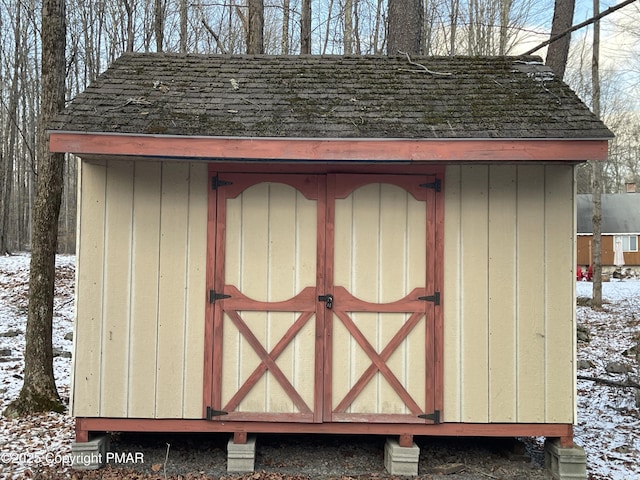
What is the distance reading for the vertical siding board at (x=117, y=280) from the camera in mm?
4559

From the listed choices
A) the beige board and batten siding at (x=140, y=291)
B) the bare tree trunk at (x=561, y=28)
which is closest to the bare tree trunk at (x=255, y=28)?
the bare tree trunk at (x=561, y=28)

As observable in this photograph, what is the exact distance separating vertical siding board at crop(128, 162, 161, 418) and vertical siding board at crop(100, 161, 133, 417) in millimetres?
53

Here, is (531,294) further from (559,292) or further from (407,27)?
(407,27)

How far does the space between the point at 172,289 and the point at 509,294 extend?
293 centimetres

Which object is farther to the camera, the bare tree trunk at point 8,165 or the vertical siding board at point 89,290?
the bare tree trunk at point 8,165

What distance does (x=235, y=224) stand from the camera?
462 cm

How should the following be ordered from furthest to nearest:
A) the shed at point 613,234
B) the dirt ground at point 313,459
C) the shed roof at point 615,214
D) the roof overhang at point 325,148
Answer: the shed roof at point 615,214
the shed at point 613,234
the dirt ground at point 313,459
the roof overhang at point 325,148

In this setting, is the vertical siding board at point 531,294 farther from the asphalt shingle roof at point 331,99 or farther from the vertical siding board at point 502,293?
the asphalt shingle roof at point 331,99

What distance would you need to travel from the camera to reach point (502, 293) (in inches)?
180

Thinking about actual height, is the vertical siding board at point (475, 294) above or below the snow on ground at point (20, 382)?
above

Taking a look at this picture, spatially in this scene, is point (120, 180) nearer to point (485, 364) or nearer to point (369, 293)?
point (369, 293)

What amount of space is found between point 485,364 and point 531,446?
59.5 inches

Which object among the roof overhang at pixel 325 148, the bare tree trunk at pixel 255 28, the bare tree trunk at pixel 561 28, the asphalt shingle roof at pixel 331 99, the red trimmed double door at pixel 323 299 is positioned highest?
the bare tree trunk at pixel 255 28

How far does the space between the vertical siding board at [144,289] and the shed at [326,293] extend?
1 centimetres
